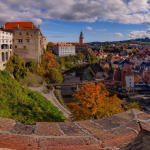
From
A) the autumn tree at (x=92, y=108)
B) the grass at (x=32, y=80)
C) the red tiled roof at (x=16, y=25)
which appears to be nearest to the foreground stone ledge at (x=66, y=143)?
the autumn tree at (x=92, y=108)

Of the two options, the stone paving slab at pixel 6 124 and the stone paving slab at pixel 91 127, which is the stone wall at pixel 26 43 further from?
the stone paving slab at pixel 91 127

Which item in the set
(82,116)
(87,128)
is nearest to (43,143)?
(87,128)

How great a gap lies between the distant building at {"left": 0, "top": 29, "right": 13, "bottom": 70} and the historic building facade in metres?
1.25

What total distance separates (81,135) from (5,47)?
89.2 ft

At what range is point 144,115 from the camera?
3.48 m

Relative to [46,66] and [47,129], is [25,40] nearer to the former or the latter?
[46,66]

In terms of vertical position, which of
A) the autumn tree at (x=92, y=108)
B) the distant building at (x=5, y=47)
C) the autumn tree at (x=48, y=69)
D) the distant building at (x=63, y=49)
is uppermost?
the distant building at (x=63, y=49)

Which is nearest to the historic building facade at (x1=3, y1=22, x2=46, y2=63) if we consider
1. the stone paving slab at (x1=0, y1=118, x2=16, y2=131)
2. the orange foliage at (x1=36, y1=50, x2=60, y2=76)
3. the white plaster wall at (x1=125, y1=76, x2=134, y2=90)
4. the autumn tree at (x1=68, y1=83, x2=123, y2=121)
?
the orange foliage at (x1=36, y1=50, x2=60, y2=76)

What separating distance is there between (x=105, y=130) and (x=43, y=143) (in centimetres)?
128

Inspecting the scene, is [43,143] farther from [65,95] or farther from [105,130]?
[65,95]

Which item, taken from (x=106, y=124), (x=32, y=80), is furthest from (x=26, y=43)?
(x=106, y=124)

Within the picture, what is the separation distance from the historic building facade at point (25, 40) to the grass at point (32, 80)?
12.6 feet

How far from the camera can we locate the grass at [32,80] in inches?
1021

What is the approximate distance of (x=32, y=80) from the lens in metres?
27.2
